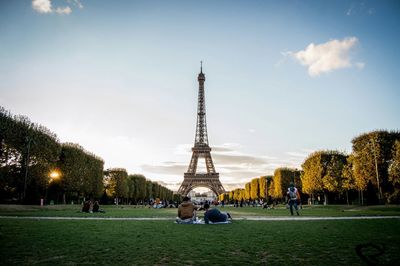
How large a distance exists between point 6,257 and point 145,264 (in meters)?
2.52

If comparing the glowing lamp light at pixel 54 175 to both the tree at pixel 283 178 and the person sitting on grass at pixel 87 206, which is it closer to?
the person sitting on grass at pixel 87 206

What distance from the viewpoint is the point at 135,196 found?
7419 cm

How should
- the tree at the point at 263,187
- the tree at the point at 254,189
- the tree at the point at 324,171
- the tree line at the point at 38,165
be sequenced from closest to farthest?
1. the tree line at the point at 38,165
2. the tree at the point at 324,171
3. the tree at the point at 263,187
4. the tree at the point at 254,189

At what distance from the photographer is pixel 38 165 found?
3369 centimetres

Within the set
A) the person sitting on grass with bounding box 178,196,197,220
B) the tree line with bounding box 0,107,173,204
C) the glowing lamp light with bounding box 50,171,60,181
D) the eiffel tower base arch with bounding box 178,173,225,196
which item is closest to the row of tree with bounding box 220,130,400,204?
the person sitting on grass with bounding box 178,196,197,220

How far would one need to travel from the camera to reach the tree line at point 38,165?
30.7 m

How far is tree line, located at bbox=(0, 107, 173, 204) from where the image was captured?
101ft

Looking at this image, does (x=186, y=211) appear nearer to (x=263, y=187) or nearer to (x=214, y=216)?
(x=214, y=216)

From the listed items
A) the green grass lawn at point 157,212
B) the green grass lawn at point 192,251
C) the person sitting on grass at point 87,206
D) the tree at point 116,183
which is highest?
the tree at point 116,183

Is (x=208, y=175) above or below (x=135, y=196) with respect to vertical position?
above

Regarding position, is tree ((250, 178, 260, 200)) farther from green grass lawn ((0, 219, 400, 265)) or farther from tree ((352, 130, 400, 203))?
green grass lawn ((0, 219, 400, 265))

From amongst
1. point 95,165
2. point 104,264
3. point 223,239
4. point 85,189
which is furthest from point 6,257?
point 95,165

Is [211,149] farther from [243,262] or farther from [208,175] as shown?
[243,262]

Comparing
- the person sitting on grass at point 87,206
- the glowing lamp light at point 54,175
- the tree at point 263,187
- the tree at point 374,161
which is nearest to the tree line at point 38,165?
the glowing lamp light at point 54,175
